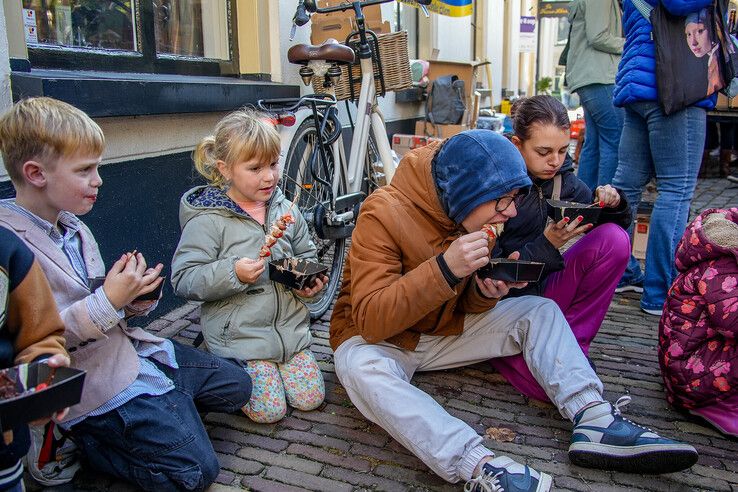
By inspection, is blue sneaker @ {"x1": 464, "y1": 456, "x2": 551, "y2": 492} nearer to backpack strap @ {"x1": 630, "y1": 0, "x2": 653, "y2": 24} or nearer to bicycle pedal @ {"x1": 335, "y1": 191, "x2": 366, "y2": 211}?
bicycle pedal @ {"x1": 335, "y1": 191, "x2": 366, "y2": 211}

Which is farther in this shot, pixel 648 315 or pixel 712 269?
pixel 648 315

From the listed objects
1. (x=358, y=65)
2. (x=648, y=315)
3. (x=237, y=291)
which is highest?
(x=358, y=65)

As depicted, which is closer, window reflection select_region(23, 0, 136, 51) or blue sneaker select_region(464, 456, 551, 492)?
blue sneaker select_region(464, 456, 551, 492)

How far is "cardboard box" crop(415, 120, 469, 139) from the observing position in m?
8.15

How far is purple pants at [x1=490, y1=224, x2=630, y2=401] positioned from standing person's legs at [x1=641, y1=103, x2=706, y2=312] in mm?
858

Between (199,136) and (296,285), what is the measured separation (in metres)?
1.84

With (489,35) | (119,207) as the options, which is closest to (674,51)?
(119,207)

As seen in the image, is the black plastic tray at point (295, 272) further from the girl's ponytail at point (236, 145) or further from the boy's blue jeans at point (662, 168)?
the boy's blue jeans at point (662, 168)

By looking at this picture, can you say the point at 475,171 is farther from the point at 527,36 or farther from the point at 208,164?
the point at 527,36

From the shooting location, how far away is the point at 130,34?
381 cm

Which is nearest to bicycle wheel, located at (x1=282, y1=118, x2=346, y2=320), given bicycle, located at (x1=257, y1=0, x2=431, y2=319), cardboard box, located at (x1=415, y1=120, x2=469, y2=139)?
bicycle, located at (x1=257, y1=0, x2=431, y2=319)

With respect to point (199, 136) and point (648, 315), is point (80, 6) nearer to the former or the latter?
point (199, 136)

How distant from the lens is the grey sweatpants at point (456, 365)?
221cm

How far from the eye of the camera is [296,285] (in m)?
2.57
